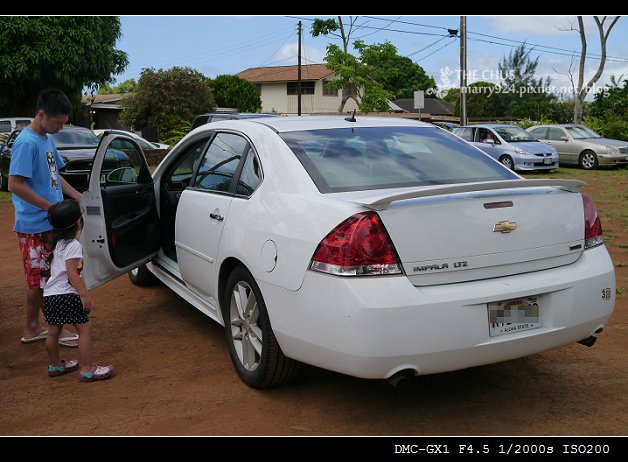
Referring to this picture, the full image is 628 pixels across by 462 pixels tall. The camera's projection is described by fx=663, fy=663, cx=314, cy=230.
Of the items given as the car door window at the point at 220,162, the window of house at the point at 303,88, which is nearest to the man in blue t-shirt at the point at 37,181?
the car door window at the point at 220,162

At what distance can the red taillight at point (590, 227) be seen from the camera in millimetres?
3725

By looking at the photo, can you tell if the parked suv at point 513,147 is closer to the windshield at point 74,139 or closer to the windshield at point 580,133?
the windshield at point 580,133

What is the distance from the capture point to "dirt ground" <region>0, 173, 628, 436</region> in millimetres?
3512

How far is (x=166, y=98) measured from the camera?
3422 cm

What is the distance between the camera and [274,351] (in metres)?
3.74

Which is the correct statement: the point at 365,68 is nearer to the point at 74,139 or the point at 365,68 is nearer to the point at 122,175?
the point at 74,139

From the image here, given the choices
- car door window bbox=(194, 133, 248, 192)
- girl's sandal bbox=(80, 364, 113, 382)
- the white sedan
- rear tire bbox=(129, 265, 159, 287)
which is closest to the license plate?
the white sedan

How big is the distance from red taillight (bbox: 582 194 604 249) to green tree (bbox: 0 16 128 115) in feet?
89.5

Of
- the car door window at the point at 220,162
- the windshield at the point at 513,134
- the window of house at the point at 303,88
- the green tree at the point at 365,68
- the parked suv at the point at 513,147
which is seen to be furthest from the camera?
the window of house at the point at 303,88

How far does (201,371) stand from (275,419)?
95cm

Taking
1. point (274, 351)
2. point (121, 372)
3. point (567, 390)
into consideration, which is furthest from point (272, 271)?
point (567, 390)

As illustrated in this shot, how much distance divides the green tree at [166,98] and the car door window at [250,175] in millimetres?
30445

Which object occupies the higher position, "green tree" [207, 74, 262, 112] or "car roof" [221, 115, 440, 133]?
"green tree" [207, 74, 262, 112]

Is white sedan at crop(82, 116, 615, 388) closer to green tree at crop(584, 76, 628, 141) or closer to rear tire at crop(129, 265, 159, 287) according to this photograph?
rear tire at crop(129, 265, 159, 287)
